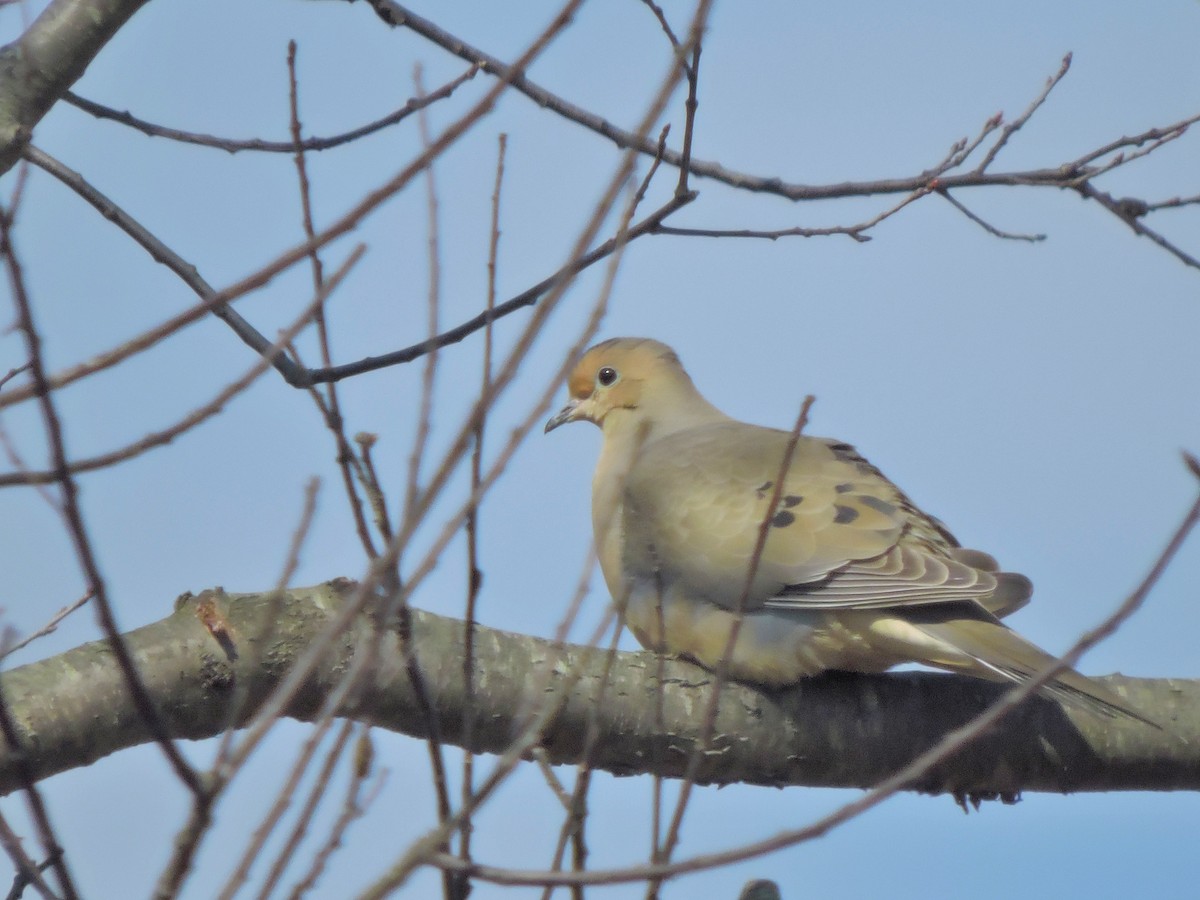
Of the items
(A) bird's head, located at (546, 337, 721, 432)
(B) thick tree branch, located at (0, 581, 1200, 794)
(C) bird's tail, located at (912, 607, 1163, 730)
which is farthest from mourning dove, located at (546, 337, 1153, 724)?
(A) bird's head, located at (546, 337, 721, 432)

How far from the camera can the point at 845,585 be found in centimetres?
389

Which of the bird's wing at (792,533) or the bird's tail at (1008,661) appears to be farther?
the bird's wing at (792,533)

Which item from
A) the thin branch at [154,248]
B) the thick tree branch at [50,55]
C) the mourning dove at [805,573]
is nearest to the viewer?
the thick tree branch at [50,55]

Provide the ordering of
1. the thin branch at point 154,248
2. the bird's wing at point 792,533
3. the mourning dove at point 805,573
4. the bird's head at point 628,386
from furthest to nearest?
1. the bird's head at point 628,386
2. the bird's wing at point 792,533
3. the mourning dove at point 805,573
4. the thin branch at point 154,248

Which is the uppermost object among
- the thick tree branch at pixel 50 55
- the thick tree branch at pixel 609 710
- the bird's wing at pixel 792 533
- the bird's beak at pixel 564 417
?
the bird's beak at pixel 564 417

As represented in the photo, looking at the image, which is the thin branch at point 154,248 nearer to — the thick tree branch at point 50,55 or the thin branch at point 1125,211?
the thick tree branch at point 50,55

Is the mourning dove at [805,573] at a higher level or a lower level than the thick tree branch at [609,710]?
higher

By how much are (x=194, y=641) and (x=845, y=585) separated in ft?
6.15

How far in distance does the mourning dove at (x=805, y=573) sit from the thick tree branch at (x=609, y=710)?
5.7 inches

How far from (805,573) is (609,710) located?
1008 millimetres

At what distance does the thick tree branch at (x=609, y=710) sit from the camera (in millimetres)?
2533

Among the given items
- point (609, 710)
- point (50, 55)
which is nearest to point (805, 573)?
point (609, 710)

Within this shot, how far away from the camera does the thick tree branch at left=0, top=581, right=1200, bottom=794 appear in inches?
99.7

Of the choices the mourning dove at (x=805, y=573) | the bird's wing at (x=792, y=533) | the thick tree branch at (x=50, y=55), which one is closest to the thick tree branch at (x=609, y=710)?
the mourning dove at (x=805, y=573)
